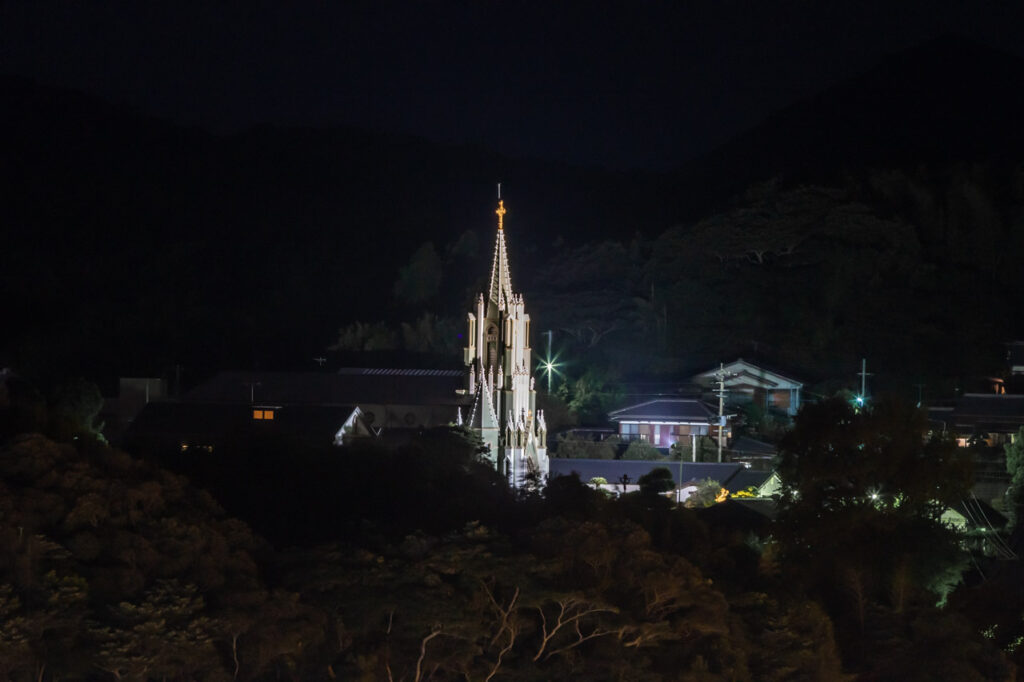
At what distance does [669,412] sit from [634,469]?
6.47m

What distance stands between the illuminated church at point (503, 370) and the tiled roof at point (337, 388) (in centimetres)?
125

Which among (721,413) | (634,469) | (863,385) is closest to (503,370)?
(634,469)

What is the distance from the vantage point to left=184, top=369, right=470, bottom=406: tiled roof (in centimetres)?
4209

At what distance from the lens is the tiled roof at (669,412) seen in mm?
44656

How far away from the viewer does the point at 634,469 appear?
38.9 metres

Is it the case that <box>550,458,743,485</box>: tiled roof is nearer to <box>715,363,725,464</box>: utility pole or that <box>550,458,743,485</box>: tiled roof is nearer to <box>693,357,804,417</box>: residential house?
<box>715,363,725,464</box>: utility pole

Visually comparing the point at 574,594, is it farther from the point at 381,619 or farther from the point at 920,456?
the point at 920,456

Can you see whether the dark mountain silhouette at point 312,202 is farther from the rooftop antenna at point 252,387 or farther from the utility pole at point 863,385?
the utility pole at point 863,385

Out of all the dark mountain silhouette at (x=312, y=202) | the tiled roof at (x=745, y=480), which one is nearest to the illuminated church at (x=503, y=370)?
the tiled roof at (x=745, y=480)

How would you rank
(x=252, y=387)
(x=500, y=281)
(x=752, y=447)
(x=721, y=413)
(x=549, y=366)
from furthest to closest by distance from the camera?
(x=549, y=366) < (x=252, y=387) < (x=721, y=413) < (x=752, y=447) < (x=500, y=281)

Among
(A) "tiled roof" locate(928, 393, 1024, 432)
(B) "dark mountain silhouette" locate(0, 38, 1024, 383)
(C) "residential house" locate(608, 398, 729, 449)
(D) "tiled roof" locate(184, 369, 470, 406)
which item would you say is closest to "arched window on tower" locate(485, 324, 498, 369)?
(D) "tiled roof" locate(184, 369, 470, 406)

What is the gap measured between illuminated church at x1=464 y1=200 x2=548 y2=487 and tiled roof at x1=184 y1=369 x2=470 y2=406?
125 cm

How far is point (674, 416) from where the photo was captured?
147 ft

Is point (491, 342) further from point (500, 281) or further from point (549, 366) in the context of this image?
point (549, 366)
